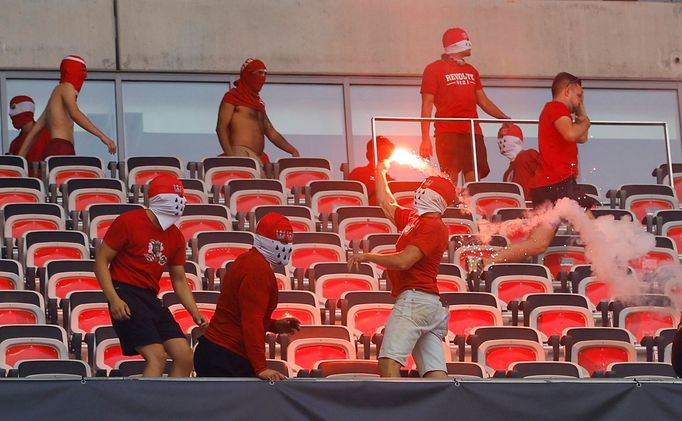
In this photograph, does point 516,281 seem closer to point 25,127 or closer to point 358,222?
point 358,222

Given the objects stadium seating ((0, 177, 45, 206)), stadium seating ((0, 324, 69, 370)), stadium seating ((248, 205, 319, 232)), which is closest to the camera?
stadium seating ((0, 324, 69, 370))

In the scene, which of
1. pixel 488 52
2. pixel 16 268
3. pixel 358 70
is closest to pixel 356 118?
pixel 358 70

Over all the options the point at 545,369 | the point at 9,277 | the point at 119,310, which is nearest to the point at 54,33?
the point at 9,277

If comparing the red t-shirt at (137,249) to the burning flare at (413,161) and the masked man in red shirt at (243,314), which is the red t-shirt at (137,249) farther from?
the burning flare at (413,161)

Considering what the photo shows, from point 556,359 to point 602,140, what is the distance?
7.99 meters

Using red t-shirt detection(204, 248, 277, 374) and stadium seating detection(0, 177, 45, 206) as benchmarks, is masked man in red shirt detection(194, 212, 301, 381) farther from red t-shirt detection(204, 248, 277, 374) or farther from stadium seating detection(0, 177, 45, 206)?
stadium seating detection(0, 177, 45, 206)

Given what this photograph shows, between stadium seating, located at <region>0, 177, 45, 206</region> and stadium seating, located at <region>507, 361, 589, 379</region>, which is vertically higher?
stadium seating, located at <region>0, 177, 45, 206</region>

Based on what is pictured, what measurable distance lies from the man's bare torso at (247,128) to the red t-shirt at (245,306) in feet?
22.0

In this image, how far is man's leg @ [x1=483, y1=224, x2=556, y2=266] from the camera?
1346 cm

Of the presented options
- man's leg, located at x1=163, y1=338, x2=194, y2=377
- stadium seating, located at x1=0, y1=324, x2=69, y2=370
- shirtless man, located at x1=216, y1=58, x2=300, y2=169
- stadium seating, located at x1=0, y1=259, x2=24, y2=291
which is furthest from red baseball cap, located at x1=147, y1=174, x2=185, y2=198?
shirtless man, located at x1=216, y1=58, x2=300, y2=169

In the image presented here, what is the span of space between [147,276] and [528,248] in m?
4.67

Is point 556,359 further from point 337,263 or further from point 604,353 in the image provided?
point 337,263

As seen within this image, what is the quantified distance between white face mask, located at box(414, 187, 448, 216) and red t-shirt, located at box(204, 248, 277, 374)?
115cm

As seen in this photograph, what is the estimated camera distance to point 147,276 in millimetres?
9688
